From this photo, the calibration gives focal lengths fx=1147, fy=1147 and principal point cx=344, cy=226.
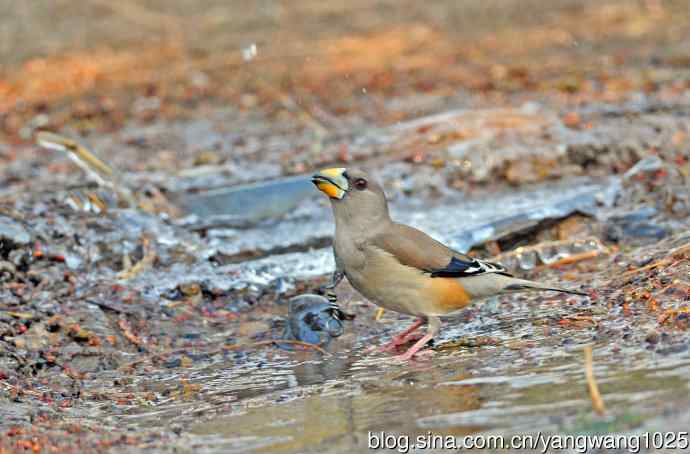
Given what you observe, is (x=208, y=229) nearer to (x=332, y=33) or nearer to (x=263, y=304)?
(x=263, y=304)

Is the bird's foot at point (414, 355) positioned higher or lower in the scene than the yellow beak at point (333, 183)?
lower

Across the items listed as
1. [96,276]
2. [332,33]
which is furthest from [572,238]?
[332,33]

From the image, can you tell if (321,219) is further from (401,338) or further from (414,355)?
(414,355)

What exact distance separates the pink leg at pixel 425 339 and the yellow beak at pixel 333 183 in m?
0.89

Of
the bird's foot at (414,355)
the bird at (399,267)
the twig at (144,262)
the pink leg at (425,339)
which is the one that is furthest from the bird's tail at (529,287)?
the twig at (144,262)

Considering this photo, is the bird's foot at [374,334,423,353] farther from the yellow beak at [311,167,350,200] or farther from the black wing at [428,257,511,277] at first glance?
the yellow beak at [311,167,350,200]

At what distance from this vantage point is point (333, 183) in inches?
259

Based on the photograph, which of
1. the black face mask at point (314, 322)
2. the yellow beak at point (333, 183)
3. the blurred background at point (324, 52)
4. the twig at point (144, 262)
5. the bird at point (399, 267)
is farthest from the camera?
the blurred background at point (324, 52)

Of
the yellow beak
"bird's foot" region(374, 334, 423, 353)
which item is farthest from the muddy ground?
the yellow beak

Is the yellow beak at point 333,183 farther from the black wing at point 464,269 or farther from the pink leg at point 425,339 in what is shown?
the pink leg at point 425,339

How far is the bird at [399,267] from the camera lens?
20.9ft

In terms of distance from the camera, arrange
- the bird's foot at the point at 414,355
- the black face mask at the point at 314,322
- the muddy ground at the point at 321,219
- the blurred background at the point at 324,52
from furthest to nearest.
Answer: the blurred background at the point at 324,52
the black face mask at the point at 314,322
the bird's foot at the point at 414,355
the muddy ground at the point at 321,219

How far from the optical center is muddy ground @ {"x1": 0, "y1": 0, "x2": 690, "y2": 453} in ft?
16.7

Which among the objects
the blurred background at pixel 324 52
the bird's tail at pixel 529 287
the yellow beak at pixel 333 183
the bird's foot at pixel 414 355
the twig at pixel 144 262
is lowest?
the bird's foot at pixel 414 355
